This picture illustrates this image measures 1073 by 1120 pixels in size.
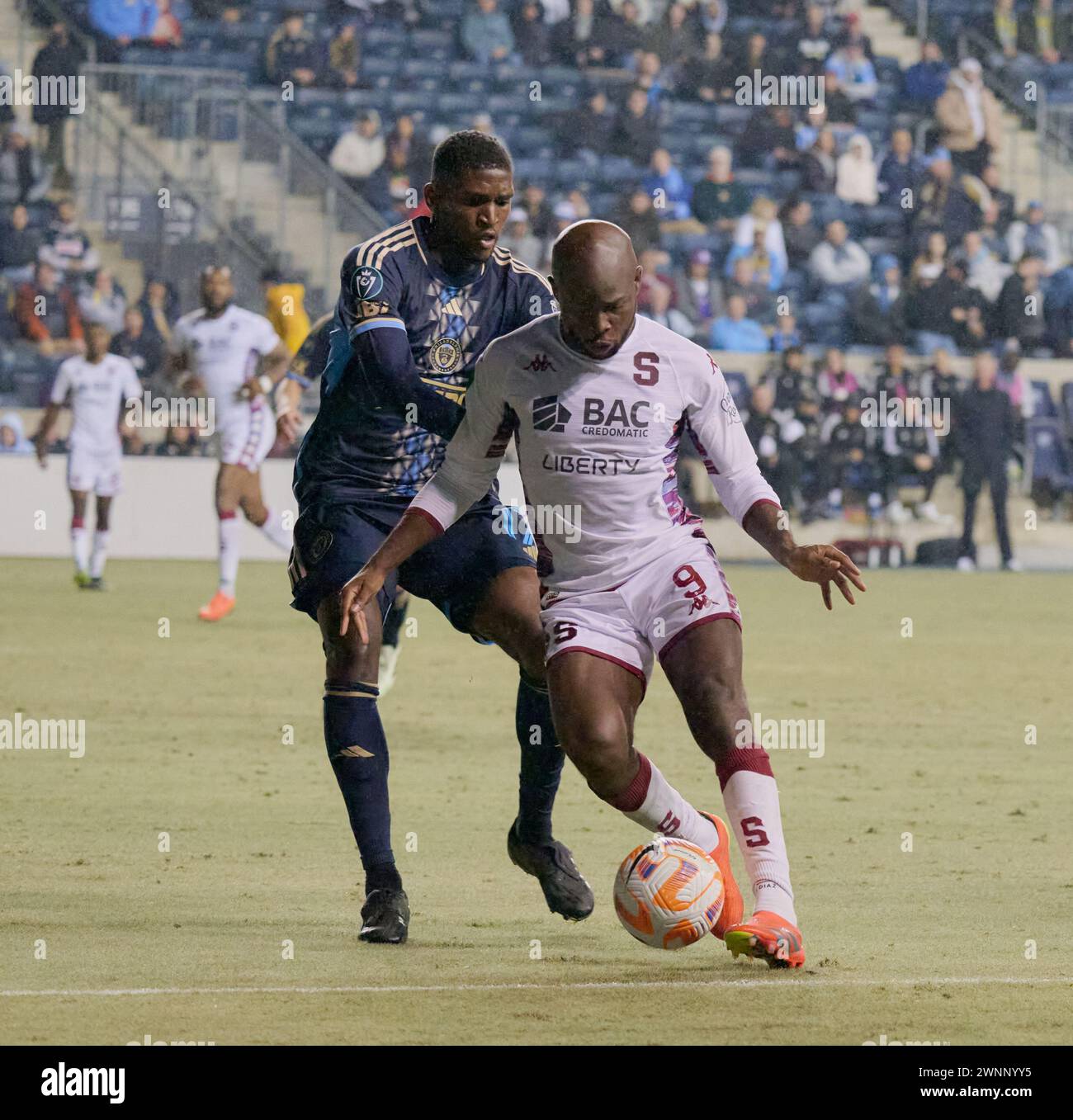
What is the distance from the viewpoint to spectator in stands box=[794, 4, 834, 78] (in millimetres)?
29203

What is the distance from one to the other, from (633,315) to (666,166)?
21.8m

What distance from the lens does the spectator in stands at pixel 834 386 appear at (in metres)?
25.1

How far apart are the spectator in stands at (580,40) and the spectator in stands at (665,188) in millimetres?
1959

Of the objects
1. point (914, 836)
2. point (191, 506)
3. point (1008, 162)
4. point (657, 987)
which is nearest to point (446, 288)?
point (657, 987)

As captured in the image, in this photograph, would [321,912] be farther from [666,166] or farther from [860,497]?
[666,166]

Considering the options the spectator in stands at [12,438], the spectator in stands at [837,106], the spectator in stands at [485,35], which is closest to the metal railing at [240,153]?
the spectator in stands at [485,35]

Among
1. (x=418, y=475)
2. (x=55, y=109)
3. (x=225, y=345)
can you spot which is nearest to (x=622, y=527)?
(x=418, y=475)

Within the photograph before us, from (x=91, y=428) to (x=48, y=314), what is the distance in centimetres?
491

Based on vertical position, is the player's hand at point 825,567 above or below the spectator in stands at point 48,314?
below

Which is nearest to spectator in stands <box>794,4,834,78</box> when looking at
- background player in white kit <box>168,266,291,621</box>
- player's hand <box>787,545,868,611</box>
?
background player in white kit <box>168,266,291,621</box>

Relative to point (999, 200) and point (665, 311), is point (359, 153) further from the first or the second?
point (999, 200)

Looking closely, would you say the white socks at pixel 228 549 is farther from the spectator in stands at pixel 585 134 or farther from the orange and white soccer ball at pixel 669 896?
the spectator in stands at pixel 585 134

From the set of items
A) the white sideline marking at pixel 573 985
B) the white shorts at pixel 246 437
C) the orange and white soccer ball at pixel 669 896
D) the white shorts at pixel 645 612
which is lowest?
the white sideline marking at pixel 573 985

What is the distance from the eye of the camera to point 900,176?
28.4m
